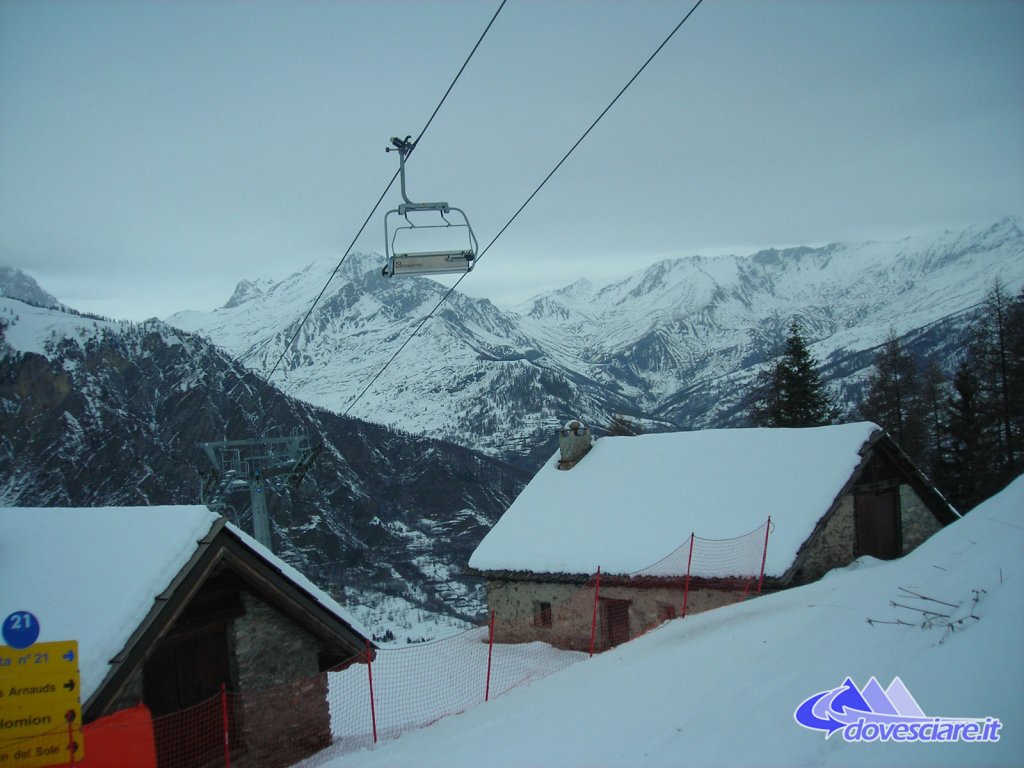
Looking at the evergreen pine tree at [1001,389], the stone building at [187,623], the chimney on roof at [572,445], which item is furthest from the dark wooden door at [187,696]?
the evergreen pine tree at [1001,389]

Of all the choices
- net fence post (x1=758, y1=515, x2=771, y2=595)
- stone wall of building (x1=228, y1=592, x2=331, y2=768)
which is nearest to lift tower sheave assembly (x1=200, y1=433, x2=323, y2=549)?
stone wall of building (x1=228, y1=592, x2=331, y2=768)

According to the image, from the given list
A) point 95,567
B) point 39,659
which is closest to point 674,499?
point 95,567

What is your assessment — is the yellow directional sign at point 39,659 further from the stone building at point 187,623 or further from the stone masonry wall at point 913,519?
the stone masonry wall at point 913,519

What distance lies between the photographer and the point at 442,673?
20266 millimetres

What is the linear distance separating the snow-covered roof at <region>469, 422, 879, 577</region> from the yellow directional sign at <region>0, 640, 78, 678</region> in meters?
13.8

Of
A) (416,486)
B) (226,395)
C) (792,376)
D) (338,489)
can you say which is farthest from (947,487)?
(226,395)

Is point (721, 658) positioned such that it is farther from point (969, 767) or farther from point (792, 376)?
point (792, 376)

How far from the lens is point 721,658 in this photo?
10734 millimetres

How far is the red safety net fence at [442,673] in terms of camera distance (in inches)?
416

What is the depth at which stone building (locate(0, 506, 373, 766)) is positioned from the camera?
31.0ft

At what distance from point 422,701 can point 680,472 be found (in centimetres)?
1074

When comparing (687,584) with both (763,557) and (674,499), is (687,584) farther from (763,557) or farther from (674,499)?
(674,499)

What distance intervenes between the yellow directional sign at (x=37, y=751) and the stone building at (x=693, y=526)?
1330 cm

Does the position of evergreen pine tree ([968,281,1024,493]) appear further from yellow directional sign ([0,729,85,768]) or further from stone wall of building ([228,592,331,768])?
yellow directional sign ([0,729,85,768])
